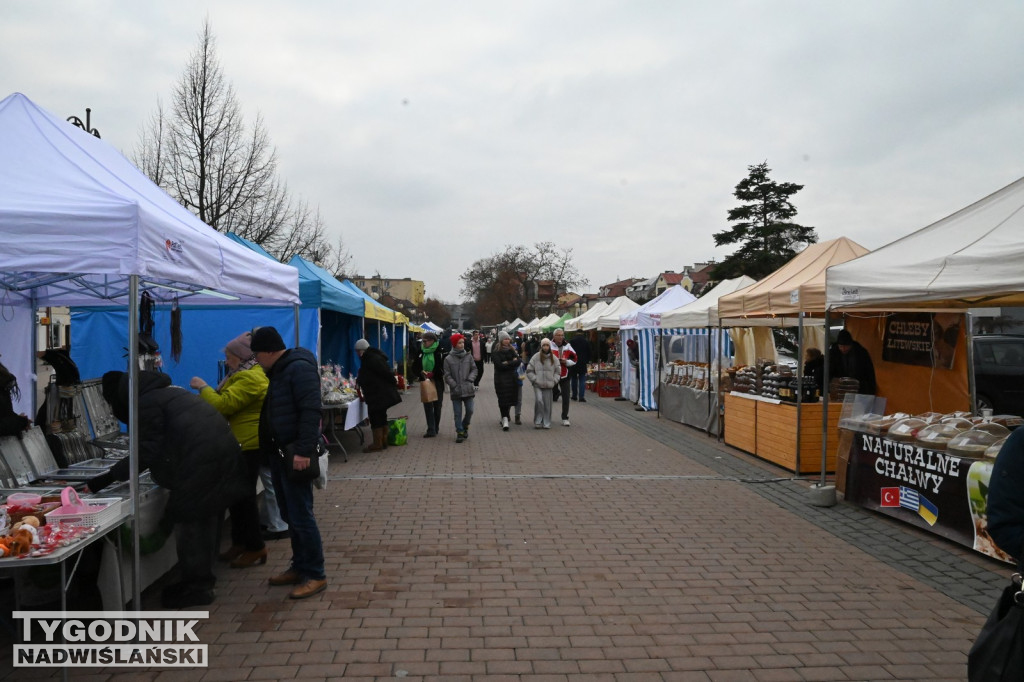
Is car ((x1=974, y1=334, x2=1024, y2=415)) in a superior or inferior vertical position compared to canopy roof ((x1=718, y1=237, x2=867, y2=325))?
inferior

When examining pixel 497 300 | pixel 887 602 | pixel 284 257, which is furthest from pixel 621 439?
pixel 497 300

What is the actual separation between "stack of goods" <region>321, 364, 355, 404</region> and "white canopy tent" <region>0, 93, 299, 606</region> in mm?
4036

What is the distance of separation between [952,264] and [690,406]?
7.96 meters

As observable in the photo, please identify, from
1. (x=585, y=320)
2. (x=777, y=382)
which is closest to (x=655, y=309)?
(x=585, y=320)

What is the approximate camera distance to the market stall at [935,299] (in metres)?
5.22

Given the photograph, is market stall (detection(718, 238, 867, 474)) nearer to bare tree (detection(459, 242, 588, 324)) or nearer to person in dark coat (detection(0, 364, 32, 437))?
person in dark coat (detection(0, 364, 32, 437))

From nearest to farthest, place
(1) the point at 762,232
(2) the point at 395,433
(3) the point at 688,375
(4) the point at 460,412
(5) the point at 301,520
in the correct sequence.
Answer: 1. (5) the point at 301,520
2. (2) the point at 395,433
3. (4) the point at 460,412
4. (3) the point at 688,375
5. (1) the point at 762,232

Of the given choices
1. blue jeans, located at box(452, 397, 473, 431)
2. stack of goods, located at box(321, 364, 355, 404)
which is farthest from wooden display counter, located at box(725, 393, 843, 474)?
stack of goods, located at box(321, 364, 355, 404)

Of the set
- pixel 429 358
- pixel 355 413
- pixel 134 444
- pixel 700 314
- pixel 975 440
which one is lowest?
pixel 355 413

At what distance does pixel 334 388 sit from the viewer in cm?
998

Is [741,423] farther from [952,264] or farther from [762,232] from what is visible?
[762,232]

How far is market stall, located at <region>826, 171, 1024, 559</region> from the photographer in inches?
206

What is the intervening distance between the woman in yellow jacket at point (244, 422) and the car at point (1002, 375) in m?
14.7

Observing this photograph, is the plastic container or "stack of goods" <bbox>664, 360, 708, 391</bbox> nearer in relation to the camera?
the plastic container
